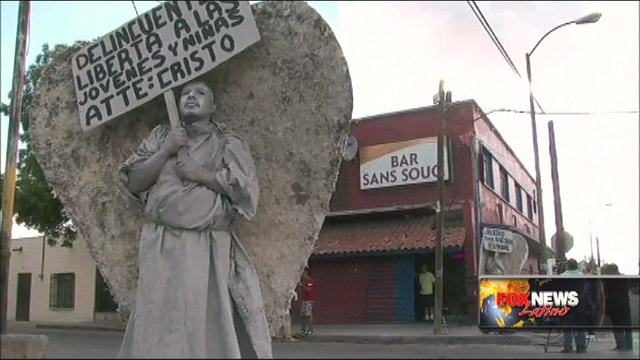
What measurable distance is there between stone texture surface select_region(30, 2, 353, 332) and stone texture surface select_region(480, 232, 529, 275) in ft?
47.7

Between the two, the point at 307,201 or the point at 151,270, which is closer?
A: the point at 151,270

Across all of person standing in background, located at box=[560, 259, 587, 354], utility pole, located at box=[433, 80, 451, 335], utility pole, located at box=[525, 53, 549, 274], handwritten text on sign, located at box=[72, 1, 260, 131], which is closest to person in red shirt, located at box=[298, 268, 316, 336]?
utility pole, located at box=[433, 80, 451, 335]

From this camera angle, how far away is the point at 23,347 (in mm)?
3852

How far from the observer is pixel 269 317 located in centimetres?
377

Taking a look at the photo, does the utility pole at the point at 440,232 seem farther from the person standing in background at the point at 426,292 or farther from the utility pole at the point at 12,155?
the utility pole at the point at 12,155

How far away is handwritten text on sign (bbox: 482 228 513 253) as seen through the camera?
18.1 meters

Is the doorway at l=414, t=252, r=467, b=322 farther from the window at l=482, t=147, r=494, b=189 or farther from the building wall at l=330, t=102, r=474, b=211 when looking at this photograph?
the window at l=482, t=147, r=494, b=189

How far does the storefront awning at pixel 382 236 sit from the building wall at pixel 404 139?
0.61 meters

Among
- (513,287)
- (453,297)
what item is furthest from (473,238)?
(513,287)

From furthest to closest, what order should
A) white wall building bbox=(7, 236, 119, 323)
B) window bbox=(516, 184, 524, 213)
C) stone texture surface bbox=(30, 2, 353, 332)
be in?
window bbox=(516, 184, 524, 213) < white wall building bbox=(7, 236, 119, 323) < stone texture surface bbox=(30, 2, 353, 332)

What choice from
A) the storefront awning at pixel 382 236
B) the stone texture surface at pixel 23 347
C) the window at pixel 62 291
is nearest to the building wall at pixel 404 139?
the storefront awning at pixel 382 236

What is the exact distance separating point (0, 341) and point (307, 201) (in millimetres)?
1989

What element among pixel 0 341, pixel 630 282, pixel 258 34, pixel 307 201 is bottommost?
pixel 0 341

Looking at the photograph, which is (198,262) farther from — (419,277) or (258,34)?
(419,277)
